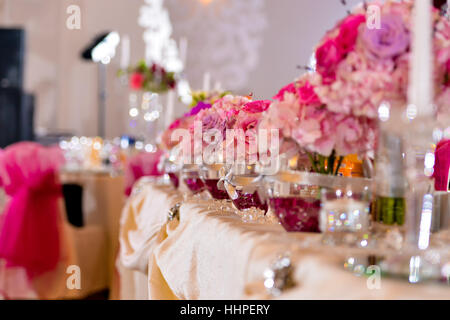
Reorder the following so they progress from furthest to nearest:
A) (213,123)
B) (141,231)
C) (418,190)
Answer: (141,231), (213,123), (418,190)

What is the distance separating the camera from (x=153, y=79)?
14.4 ft

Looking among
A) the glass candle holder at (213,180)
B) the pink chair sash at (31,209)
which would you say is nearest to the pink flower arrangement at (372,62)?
the glass candle holder at (213,180)

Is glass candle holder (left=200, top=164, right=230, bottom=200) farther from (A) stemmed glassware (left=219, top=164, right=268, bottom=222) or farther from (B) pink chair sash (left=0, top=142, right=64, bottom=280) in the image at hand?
(B) pink chair sash (left=0, top=142, right=64, bottom=280)

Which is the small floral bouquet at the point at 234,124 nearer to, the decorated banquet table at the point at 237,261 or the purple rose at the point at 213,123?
the purple rose at the point at 213,123

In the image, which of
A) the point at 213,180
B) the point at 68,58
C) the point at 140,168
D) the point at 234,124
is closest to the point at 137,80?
the point at 140,168

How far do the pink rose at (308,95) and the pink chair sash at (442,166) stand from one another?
17.5 inches

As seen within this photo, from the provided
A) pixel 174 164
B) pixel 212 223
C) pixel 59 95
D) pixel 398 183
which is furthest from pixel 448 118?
pixel 59 95

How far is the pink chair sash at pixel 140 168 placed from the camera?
3182mm

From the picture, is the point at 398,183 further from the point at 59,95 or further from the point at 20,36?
the point at 59,95

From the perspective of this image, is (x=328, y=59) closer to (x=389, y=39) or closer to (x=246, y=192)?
(x=389, y=39)

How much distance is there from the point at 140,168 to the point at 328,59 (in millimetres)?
2515

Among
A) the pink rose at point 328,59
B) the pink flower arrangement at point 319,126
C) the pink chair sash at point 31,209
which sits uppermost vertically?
the pink rose at point 328,59

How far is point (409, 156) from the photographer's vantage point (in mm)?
670

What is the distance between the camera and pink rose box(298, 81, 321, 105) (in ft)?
2.55
